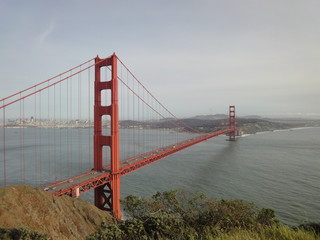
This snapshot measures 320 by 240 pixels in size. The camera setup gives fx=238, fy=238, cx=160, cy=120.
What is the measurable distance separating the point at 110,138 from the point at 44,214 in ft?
23.6

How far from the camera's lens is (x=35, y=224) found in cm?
903

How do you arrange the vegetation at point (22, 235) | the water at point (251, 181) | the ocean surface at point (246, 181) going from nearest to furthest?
1. the vegetation at point (22, 235)
2. the water at point (251, 181)
3. the ocean surface at point (246, 181)

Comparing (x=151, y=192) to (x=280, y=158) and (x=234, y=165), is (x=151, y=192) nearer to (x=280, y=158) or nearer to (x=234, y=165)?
(x=234, y=165)

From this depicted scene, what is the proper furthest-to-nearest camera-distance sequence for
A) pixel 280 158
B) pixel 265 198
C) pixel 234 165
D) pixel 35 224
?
pixel 280 158, pixel 234 165, pixel 265 198, pixel 35 224

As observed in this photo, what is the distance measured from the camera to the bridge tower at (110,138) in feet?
52.5

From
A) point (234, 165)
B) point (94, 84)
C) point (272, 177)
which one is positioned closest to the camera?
point (94, 84)

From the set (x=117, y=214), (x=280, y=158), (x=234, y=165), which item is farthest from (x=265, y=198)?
(x=280, y=158)

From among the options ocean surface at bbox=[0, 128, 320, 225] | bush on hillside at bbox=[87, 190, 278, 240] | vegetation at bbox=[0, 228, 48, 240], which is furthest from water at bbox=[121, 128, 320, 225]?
Result: vegetation at bbox=[0, 228, 48, 240]

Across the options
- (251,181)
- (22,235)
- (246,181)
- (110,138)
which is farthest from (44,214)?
(251,181)

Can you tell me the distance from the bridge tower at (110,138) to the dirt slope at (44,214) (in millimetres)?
4300

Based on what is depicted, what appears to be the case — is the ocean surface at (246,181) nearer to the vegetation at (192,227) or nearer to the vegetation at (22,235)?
the vegetation at (192,227)

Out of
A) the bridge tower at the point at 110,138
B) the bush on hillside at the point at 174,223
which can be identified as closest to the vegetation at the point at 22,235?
the bush on hillside at the point at 174,223

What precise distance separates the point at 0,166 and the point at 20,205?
28.5 metres

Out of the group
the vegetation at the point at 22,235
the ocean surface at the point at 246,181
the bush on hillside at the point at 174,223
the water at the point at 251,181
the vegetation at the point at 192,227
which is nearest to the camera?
the vegetation at the point at 192,227
